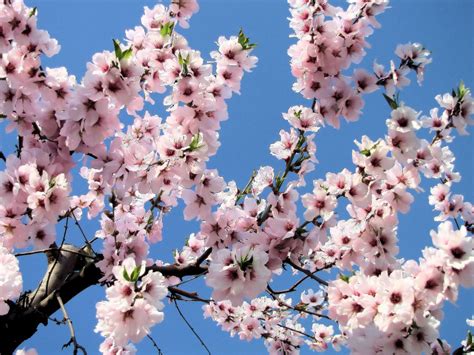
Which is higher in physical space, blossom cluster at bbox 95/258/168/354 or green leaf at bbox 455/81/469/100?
green leaf at bbox 455/81/469/100

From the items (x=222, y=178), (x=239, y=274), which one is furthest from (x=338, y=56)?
(x=239, y=274)

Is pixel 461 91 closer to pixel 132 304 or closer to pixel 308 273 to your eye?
pixel 308 273

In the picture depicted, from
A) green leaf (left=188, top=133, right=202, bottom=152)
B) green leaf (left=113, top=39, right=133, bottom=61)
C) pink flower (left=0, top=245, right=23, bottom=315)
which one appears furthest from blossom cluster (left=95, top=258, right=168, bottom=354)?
green leaf (left=113, top=39, right=133, bottom=61)

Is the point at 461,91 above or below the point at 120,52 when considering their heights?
below

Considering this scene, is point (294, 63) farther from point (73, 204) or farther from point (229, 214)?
point (73, 204)

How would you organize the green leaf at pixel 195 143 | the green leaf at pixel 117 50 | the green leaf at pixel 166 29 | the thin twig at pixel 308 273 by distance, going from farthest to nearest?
the green leaf at pixel 166 29, the thin twig at pixel 308 273, the green leaf at pixel 195 143, the green leaf at pixel 117 50

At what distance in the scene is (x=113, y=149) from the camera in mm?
3494

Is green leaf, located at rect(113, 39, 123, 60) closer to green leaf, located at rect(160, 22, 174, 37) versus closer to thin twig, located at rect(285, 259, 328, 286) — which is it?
green leaf, located at rect(160, 22, 174, 37)

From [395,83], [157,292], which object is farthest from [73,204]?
[395,83]

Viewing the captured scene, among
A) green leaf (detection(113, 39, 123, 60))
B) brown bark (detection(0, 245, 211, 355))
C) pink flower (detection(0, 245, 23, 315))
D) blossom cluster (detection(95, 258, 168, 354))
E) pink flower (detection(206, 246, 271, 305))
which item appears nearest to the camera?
blossom cluster (detection(95, 258, 168, 354))

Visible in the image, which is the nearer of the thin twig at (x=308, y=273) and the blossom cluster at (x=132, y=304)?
the blossom cluster at (x=132, y=304)

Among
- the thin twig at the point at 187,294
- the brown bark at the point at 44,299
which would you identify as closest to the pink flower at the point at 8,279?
the brown bark at the point at 44,299

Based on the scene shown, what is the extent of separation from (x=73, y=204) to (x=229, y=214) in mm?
1892

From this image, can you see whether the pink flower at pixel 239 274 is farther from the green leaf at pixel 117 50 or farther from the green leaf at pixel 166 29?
the green leaf at pixel 166 29
